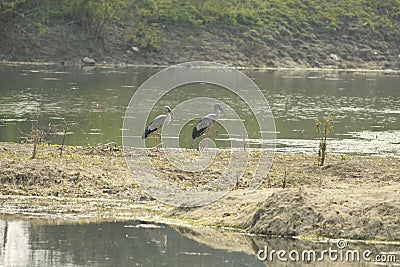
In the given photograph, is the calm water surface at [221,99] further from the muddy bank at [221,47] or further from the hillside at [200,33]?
the hillside at [200,33]

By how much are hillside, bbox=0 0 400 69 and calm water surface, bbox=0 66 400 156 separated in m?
4.10

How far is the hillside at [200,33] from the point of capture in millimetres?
55647

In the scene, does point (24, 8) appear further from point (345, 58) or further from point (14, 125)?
point (14, 125)

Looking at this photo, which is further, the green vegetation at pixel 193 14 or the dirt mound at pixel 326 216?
the green vegetation at pixel 193 14

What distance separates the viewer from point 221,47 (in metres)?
57.9

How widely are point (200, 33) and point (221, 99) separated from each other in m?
22.2

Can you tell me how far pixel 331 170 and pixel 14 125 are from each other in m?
11.2

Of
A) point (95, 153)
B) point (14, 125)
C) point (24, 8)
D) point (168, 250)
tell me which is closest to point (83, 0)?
point (24, 8)

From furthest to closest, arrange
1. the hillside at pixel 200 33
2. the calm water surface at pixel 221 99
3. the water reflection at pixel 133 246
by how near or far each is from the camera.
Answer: the hillside at pixel 200 33, the calm water surface at pixel 221 99, the water reflection at pixel 133 246
